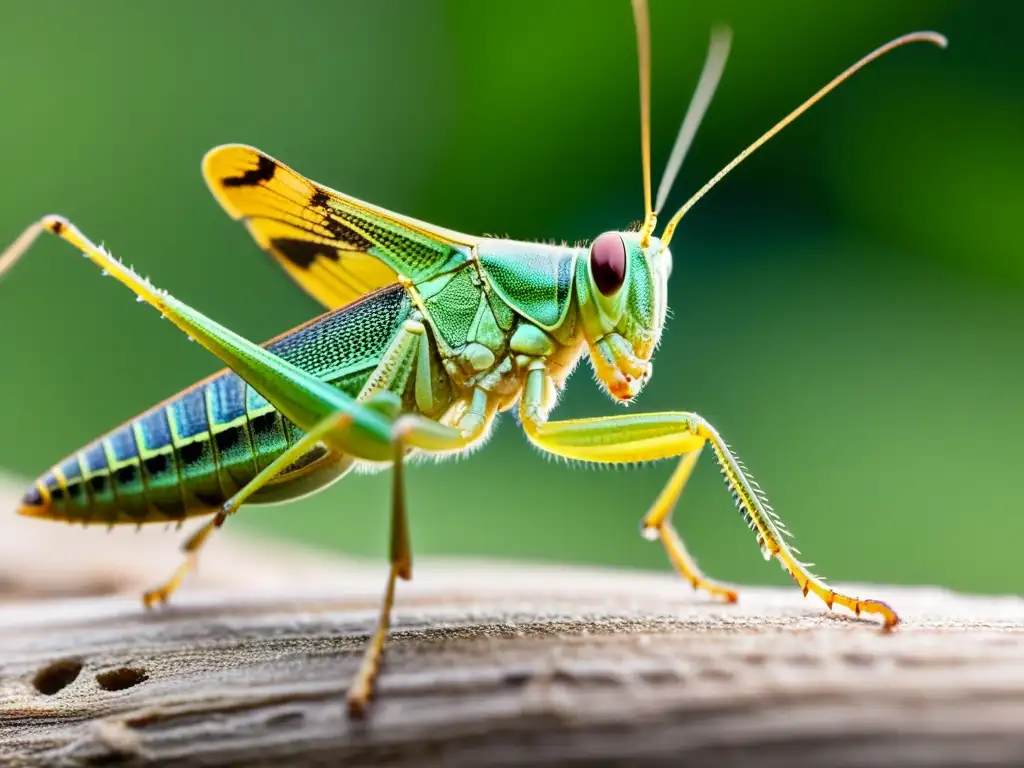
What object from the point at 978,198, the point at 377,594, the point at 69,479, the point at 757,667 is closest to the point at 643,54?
the point at 757,667

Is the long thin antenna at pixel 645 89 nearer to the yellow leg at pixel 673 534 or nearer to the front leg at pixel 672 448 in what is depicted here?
the front leg at pixel 672 448

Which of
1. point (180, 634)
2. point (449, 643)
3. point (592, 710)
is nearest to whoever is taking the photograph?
point (592, 710)

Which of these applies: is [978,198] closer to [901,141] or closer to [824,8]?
[901,141]

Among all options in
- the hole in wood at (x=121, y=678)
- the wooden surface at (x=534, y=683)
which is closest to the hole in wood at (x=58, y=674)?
the wooden surface at (x=534, y=683)

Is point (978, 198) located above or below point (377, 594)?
above

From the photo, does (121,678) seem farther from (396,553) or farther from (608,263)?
(608,263)
